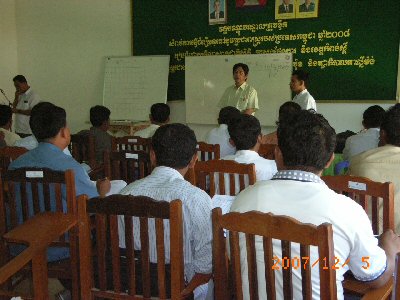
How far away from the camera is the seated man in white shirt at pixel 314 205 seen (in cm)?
119

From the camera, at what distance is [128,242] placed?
4.71 ft

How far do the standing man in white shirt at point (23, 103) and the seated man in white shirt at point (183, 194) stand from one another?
490 cm

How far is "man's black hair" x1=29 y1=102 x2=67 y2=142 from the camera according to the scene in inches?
91.4

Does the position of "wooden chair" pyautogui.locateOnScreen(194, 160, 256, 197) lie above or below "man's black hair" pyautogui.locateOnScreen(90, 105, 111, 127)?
below

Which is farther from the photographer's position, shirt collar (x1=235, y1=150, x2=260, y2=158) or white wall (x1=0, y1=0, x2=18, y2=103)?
white wall (x1=0, y1=0, x2=18, y2=103)

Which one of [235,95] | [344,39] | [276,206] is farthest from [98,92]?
[276,206]

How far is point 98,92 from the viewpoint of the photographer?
6.88 meters

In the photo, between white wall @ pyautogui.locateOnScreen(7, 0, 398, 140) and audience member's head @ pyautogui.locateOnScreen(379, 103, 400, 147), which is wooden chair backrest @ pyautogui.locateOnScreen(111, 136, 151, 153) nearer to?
audience member's head @ pyautogui.locateOnScreen(379, 103, 400, 147)

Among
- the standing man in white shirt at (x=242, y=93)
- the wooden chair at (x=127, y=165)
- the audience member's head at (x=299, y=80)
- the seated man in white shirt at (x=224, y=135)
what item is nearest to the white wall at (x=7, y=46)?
the standing man in white shirt at (x=242, y=93)

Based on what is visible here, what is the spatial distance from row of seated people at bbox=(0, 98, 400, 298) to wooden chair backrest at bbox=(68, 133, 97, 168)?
1902 millimetres

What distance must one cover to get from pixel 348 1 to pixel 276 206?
14.3ft

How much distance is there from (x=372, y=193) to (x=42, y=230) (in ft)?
A: 3.91

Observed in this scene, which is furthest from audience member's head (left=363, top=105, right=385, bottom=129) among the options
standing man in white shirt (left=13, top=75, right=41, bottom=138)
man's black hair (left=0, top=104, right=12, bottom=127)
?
standing man in white shirt (left=13, top=75, right=41, bottom=138)

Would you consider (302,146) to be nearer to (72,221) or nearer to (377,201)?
(377,201)
